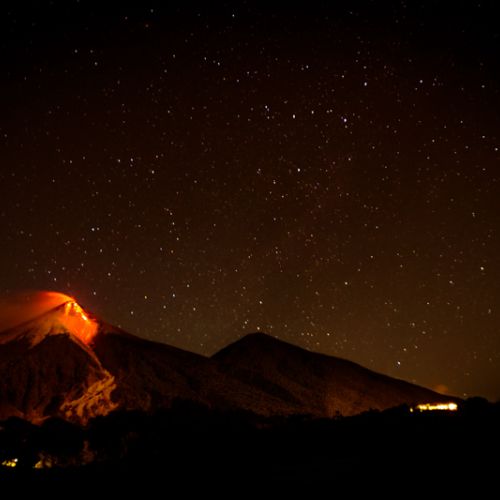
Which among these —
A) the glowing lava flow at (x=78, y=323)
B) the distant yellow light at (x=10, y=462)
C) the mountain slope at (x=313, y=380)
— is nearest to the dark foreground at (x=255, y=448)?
the distant yellow light at (x=10, y=462)

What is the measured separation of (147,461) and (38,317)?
62134 mm

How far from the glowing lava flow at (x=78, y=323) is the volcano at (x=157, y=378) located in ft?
0.55

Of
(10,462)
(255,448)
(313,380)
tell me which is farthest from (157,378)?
(255,448)

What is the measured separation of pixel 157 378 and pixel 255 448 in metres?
37.5

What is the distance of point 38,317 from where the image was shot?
74812 millimetres

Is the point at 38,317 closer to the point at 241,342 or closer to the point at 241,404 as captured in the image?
the point at 241,342

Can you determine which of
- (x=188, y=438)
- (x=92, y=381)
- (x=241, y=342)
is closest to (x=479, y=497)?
(x=188, y=438)

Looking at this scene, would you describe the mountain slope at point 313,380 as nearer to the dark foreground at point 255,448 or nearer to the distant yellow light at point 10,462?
the dark foreground at point 255,448

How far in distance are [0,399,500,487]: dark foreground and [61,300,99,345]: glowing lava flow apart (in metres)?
41.2

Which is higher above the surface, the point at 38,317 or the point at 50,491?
the point at 38,317

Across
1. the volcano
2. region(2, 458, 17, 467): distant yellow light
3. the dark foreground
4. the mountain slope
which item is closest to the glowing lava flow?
the volcano

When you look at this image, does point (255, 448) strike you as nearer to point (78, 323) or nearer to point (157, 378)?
point (157, 378)

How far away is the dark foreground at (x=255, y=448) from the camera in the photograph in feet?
29.4

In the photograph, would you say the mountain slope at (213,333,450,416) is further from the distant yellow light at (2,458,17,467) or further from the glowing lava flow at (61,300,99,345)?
the distant yellow light at (2,458,17,467)
